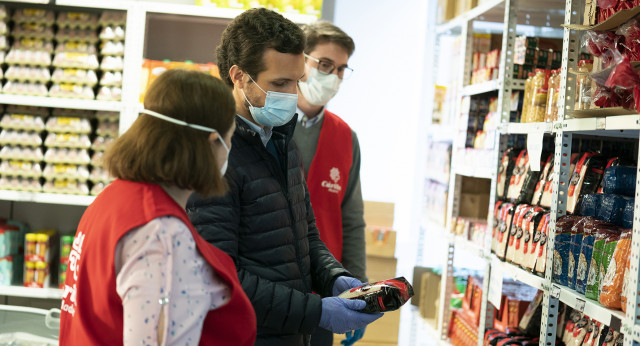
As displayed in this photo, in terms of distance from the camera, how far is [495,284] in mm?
3242

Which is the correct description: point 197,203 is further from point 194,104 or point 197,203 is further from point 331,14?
point 331,14

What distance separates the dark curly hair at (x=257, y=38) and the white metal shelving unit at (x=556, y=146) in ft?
3.37

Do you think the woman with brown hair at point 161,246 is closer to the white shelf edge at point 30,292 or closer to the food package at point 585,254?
the food package at point 585,254

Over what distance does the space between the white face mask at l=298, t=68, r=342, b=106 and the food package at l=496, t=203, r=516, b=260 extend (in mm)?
1019

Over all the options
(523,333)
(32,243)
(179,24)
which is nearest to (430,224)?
(523,333)

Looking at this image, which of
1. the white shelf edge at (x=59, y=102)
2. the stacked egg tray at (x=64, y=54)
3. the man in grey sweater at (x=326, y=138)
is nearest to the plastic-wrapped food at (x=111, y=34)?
the stacked egg tray at (x=64, y=54)

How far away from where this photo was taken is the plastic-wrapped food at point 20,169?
12.8 ft

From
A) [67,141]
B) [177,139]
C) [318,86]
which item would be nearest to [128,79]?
[67,141]

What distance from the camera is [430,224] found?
478cm

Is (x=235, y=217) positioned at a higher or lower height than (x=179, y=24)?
lower

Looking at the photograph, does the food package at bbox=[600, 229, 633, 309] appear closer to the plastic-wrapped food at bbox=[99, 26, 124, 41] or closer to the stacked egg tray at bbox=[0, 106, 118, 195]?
the stacked egg tray at bbox=[0, 106, 118, 195]

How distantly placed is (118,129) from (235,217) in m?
2.41

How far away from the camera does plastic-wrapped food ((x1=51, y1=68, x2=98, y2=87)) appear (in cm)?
389

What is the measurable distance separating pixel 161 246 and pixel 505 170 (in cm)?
247
